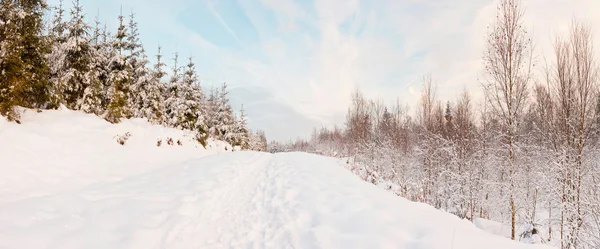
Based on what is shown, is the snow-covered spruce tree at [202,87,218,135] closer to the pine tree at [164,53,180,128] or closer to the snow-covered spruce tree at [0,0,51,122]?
the pine tree at [164,53,180,128]

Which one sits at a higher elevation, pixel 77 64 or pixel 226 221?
pixel 77 64

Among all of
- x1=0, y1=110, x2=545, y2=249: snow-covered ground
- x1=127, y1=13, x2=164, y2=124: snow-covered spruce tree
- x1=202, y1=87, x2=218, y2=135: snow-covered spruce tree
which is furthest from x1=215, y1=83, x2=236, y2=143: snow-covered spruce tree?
x1=0, y1=110, x2=545, y2=249: snow-covered ground

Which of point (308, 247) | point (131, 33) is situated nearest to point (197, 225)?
point (308, 247)

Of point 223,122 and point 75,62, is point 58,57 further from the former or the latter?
point 223,122

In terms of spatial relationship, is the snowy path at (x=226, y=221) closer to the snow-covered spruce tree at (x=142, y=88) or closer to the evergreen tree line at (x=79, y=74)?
the evergreen tree line at (x=79, y=74)

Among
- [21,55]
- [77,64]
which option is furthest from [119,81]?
[21,55]

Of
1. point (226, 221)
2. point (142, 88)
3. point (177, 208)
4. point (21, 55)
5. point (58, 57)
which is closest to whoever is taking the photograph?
point (226, 221)

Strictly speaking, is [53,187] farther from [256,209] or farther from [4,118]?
[256,209]

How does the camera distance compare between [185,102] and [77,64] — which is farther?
[185,102]

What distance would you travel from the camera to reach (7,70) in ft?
23.2

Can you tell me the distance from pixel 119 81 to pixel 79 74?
2924mm

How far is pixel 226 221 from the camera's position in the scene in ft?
15.5

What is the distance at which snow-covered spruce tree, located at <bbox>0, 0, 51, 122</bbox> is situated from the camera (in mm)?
6973

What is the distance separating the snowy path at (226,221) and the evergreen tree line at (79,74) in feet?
14.7
